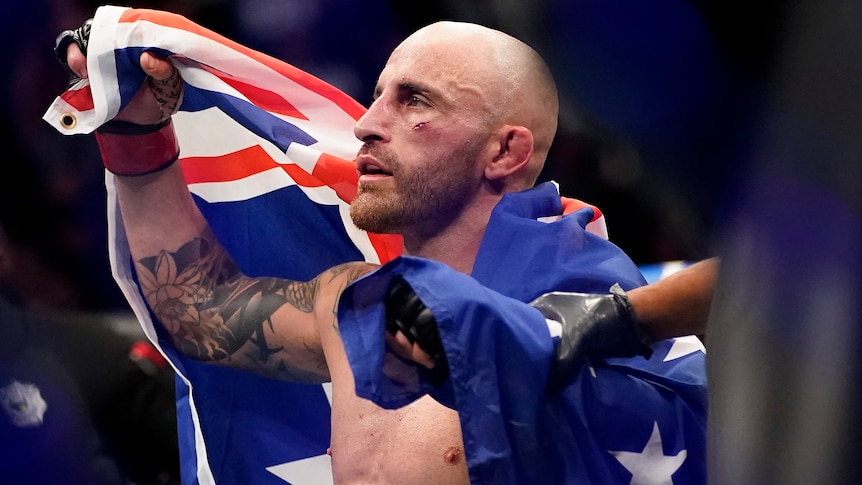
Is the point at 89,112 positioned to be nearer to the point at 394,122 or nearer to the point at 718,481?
the point at 394,122

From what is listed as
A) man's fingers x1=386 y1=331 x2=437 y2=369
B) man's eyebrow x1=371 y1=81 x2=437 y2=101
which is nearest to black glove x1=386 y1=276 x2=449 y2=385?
man's fingers x1=386 y1=331 x2=437 y2=369

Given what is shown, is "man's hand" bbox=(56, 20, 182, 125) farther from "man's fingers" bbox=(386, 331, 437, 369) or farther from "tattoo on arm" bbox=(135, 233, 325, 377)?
"man's fingers" bbox=(386, 331, 437, 369)

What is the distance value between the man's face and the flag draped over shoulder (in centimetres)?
13

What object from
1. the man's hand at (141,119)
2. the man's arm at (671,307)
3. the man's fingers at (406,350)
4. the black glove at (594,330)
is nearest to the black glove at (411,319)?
the man's fingers at (406,350)

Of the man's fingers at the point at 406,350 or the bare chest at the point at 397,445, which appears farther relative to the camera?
the bare chest at the point at 397,445

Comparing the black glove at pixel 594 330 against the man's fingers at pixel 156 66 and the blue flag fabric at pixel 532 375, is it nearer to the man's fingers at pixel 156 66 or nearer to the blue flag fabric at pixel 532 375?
the blue flag fabric at pixel 532 375

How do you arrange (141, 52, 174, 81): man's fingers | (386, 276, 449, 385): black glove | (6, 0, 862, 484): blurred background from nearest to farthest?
(6, 0, 862, 484): blurred background, (386, 276, 449, 385): black glove, (141, 52, 174, 81): man's fingers

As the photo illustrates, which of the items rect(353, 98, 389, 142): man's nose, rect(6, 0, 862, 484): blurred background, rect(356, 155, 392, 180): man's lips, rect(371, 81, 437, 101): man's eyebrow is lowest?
rect(356, 155, 392, 180): man's lips

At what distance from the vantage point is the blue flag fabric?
0.94 metres

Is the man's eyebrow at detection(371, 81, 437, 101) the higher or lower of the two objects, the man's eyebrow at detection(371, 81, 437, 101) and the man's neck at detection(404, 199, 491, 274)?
the higher

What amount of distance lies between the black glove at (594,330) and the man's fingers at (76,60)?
0.73m

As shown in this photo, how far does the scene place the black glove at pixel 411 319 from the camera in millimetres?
921

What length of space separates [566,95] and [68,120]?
0.77m

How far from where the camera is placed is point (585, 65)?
78 centimetres
